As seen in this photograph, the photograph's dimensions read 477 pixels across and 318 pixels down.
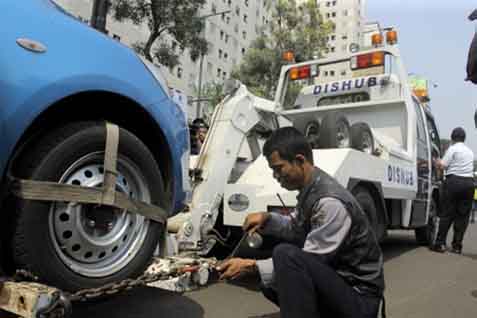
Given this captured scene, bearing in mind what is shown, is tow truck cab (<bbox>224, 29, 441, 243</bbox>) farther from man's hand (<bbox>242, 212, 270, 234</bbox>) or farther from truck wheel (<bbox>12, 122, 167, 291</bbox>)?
truck wheel (<bbox>12, 122, 167, 291</bbox>)

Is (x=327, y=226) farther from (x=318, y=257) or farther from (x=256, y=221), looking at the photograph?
(x=256, y=221)

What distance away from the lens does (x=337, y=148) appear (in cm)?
404

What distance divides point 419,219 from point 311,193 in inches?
164

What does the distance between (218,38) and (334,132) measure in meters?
39.9

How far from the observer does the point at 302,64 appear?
5648 mm

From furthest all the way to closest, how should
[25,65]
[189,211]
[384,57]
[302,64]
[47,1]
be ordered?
[302,64] → [384,57] → [189,211] → [47,1] → [25,65]

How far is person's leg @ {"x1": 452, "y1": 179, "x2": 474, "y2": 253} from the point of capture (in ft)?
19.1

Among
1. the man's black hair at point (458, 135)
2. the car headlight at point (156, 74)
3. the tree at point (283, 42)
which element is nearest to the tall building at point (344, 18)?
the tree at point (283, 42)

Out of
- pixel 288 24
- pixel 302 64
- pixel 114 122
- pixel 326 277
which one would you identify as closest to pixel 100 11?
pixel 302 64

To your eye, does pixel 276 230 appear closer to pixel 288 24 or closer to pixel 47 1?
pixel 47 1

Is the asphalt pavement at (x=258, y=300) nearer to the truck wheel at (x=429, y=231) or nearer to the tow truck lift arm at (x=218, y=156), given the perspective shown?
the tow truck lift arm at (x=218, y=156)

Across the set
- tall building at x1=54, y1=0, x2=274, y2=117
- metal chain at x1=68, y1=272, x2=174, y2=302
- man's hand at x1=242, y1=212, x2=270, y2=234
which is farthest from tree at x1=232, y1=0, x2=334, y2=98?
metal chain at x1=68, y1=272, x2=174, y2=302

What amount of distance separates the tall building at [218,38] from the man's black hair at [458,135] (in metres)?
23.8

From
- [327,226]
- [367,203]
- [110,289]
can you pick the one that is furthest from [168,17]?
[327,226]
